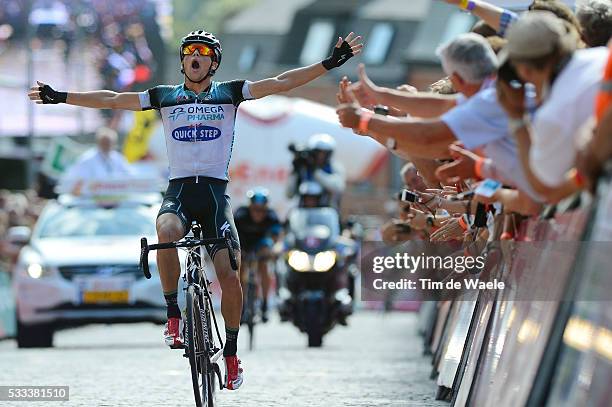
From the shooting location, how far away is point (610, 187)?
6.30 metres

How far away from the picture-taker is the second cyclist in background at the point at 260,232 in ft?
71.0

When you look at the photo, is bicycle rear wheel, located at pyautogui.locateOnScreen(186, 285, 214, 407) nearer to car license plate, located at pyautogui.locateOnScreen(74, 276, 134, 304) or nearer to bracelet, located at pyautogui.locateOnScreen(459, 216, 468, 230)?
bracelet, located at pyautogui.locateOnScreen(459, 216, 468, 230)

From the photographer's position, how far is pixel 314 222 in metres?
21.3

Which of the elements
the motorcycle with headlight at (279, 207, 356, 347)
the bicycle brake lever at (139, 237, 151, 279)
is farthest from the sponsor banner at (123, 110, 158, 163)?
the bicycle brake lever at (139, 237, 151, 279)

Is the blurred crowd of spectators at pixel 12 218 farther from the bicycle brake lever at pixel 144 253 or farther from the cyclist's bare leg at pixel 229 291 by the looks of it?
the bicycle brake lever at pixel 144 253

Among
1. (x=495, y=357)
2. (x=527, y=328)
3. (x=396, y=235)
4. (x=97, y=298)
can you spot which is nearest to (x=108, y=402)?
(x=495, y=357)

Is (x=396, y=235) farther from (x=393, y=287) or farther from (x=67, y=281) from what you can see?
(x=393, y=287)

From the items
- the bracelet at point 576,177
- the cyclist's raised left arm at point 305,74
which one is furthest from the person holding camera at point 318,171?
the bracelet at point 576,177

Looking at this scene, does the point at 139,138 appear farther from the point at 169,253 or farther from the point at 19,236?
the point at 169,253

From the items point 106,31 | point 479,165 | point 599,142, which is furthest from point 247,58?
point 599,142

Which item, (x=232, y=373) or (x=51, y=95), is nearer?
(x=232, y=373)

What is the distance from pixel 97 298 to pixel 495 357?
→ 12012 mm

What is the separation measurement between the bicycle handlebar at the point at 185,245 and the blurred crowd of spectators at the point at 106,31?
34.3 m

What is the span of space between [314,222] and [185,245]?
10965mm
